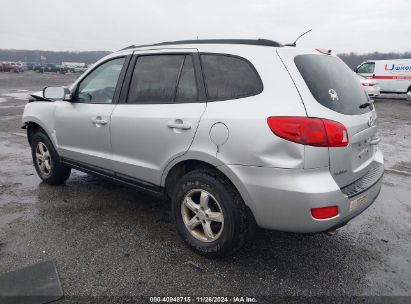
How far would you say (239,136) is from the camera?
2703mm

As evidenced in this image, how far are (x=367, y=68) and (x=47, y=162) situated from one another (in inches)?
772

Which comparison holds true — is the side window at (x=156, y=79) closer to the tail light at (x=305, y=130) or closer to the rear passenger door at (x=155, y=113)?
the rear passenger door at (x=155, y=113)

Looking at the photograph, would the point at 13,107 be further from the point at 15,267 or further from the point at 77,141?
the point at 15,267

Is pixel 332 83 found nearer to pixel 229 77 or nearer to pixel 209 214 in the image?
pixel 229 77

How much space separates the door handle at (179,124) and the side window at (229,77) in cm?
30

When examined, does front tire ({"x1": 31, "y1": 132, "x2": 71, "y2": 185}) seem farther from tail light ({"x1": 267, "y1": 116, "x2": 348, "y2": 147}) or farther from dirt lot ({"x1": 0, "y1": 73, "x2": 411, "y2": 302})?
tail light ({"x1": 267, "y1": 116, "x2": 348, "y2": 147})

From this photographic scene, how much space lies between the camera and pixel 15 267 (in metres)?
3.04

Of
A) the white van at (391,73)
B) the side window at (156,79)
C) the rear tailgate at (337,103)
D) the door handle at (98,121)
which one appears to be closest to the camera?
the rear tailgate at (337,103)

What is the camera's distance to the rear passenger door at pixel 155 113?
312 cm

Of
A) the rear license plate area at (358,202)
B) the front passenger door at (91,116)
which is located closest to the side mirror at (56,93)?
the front passenger door at (91,116)

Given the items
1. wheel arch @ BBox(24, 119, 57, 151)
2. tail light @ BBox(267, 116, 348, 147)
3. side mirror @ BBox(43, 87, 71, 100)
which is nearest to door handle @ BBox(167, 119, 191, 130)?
tail light @ BBox(267, 116, 348, 147)

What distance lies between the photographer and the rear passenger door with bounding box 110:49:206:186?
10.2 ft

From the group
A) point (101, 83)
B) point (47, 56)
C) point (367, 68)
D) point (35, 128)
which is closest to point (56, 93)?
point (101, 83)

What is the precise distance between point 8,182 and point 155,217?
8.65ft
